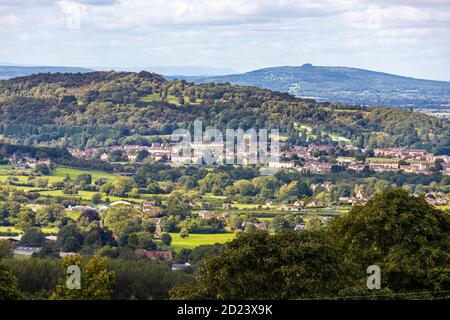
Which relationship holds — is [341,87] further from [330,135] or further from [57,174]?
[57,174]

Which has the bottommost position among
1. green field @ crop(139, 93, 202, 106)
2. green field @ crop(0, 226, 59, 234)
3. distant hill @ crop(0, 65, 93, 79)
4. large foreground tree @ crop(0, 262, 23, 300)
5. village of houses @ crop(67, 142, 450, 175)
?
village of houses @ crop(67, 142, 450, 175)

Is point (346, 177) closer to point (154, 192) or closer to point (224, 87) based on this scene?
point (154, 192)


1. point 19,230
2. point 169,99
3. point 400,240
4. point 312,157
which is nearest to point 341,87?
point 169,99

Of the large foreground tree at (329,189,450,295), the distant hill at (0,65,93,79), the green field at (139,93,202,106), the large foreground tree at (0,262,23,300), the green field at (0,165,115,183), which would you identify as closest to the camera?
the large foreground tree at (0,262,23,300)

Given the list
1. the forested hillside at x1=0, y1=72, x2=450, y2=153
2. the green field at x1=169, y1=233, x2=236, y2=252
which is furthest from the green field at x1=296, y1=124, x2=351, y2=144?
the green field at x1=169, y1=233, x2=236, y2=252

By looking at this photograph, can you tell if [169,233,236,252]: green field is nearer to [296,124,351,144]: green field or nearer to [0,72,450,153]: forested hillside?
[0,72,450,153]: forested hillside

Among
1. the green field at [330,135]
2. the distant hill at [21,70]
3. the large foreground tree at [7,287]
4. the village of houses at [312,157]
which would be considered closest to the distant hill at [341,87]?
the distant hill at [21,70]
